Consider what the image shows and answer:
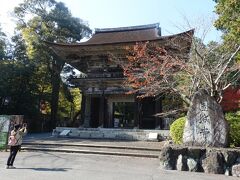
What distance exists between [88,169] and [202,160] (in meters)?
3.84

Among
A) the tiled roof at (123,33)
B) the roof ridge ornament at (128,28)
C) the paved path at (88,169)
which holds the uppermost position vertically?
the roof ridge ornament at (128,28)

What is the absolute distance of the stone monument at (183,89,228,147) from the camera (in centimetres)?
1033

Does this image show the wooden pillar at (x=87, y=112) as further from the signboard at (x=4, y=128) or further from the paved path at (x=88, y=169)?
the paved path at (x=88, y=169)

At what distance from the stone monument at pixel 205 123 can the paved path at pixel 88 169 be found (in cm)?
163

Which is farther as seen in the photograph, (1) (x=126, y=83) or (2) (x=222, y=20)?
(1) (x=126, y=83)

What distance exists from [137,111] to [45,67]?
13925 millimetres

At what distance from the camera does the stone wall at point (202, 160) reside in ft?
30.4

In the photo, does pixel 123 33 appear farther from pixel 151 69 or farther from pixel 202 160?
pixel 202 160

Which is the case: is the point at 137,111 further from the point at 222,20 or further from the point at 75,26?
the point at 75,26

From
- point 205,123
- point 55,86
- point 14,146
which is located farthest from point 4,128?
point 55,86

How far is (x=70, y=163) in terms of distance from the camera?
10461 mm

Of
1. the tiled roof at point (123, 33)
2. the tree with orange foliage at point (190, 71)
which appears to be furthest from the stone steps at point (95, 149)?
the tiled roof at point (123, 33)

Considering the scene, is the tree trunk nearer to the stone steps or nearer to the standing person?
the stone steps

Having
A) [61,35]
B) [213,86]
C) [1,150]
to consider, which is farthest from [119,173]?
[61,35]
